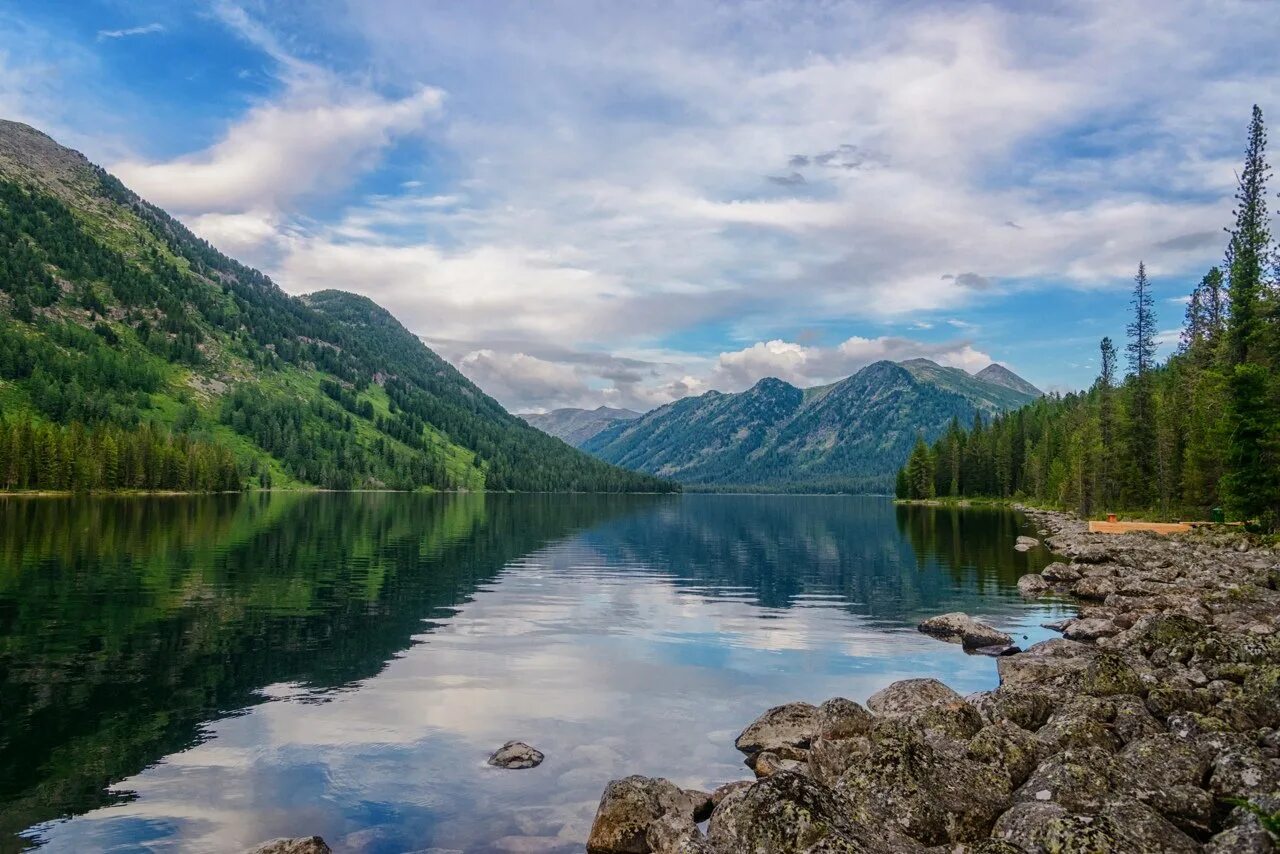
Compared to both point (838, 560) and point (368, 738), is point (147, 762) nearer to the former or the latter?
point (368, 738)

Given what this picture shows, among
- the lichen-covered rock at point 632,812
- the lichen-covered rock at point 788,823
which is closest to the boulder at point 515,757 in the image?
the lichen-covered rock at point 632,812

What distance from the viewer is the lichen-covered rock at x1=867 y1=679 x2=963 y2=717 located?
26.7 metres

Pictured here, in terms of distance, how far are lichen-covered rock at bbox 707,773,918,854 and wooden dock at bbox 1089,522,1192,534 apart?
294ft

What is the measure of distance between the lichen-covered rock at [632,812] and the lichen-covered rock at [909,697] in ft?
32.2

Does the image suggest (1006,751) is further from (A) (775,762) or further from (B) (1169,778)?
(A) (775,762)

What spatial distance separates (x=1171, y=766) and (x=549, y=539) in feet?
316

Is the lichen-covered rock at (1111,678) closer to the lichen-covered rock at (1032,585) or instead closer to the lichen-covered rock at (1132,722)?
the lichen-covered rock at (1132,722)

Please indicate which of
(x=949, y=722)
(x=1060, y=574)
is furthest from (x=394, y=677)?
(x=1060, y=574)

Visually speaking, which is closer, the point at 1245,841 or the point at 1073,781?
the point at 1245,841

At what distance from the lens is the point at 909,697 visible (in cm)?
2719

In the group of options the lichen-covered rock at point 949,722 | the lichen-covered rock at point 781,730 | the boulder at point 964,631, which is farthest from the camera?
the boulder at point 964,631

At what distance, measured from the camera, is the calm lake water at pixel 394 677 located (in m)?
20.5

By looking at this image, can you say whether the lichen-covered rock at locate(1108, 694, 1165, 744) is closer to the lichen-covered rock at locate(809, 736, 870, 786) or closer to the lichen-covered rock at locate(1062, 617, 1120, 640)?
the lichen-covered rock at locate(809, 736, 870, 786)

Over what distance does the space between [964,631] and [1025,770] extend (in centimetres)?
2578
